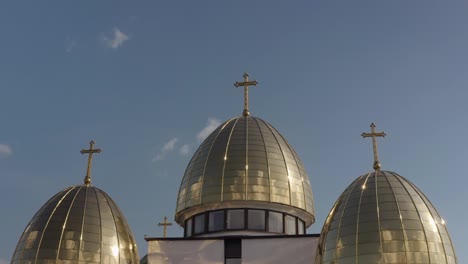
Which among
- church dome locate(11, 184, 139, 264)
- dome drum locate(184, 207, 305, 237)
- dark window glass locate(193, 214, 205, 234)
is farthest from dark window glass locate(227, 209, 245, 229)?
church dome locate(11, 184, 139, 264)

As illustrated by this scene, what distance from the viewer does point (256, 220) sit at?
23.9 metres

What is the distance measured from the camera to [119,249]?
21.0 m

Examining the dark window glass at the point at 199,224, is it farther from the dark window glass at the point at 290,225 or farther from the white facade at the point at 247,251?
the dark window glass at the point at 290,225

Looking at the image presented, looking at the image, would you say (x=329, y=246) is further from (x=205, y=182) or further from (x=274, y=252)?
(x=205, y=182)

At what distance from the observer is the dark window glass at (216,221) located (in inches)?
944

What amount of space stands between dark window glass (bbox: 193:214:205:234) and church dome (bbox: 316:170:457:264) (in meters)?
6.09

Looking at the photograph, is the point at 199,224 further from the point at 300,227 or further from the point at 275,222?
the point at 300,227

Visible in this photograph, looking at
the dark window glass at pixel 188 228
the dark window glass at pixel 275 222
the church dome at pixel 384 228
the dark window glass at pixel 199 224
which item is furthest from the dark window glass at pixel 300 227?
the church dome at pixel 384 228

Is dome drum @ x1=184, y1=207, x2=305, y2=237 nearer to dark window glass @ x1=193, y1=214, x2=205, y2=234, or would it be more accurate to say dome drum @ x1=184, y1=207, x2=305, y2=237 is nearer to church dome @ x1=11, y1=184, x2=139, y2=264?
dark window glass @ x1=193, y1=214, x2=205, y2=234

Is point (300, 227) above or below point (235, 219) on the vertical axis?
below

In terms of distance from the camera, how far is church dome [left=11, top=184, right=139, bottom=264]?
2006cm

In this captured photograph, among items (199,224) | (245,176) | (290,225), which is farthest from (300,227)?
(199,224)

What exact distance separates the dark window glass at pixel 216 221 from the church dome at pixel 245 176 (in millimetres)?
247

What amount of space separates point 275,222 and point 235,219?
5.49 ft
